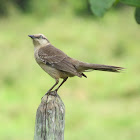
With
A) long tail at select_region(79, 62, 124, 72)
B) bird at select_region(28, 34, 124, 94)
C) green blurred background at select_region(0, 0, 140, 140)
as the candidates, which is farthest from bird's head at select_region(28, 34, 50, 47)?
green blurred background at select_region(0, 0, 140, 140)

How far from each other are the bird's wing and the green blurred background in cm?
307

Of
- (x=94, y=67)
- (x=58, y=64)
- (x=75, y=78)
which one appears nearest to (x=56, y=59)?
(x=58, y=64)

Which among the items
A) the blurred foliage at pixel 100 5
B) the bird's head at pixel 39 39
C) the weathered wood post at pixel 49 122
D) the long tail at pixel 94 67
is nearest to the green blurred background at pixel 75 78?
the bird's head at pixel 39 39

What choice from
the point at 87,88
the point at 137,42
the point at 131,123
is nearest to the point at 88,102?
the point at 87,88

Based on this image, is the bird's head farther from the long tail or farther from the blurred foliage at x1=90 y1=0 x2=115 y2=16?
the blurred foliage at x1=90 y1=0 x2=115 y2=16

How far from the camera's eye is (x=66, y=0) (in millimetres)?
17047

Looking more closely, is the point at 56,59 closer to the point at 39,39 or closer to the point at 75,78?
the point at 39,39

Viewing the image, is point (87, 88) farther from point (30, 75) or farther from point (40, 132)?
point (40, 132)

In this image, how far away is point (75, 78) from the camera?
33.5ft

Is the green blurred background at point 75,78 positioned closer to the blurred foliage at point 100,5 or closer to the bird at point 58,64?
the bird at point 58,64

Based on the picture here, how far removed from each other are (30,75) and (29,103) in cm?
153

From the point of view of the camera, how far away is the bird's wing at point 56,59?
4.30 meters

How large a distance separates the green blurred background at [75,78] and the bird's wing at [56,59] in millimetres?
3070

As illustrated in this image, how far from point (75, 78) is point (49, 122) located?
7.17 metres
